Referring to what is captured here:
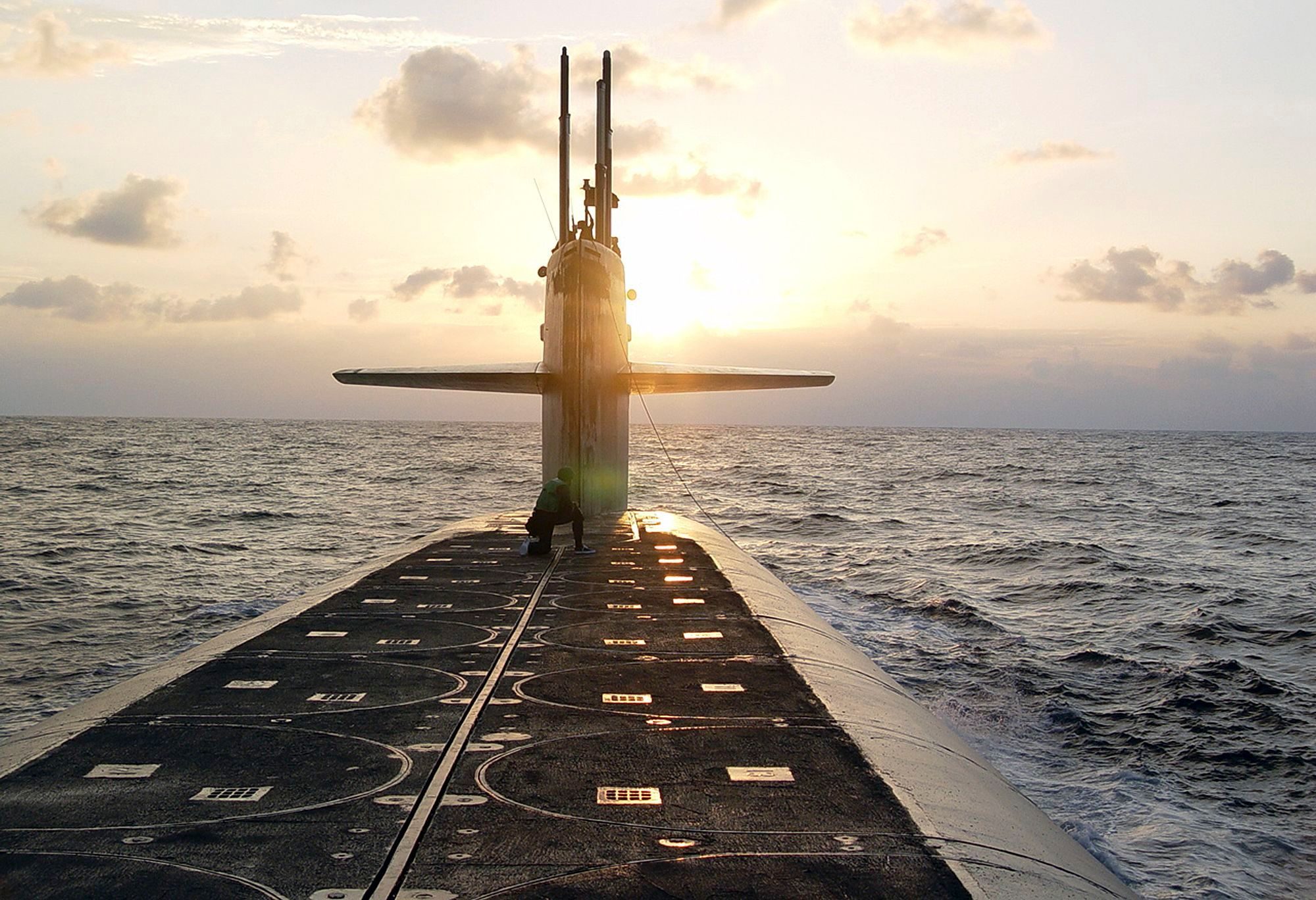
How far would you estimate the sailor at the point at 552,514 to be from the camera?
17922 millimetres

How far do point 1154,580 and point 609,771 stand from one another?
22.8 m

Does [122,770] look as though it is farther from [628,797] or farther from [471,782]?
[628,797]

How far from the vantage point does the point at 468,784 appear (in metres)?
6.66

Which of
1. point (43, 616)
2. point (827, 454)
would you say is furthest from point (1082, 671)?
point (827, 454)

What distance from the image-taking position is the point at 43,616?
19438 millimetres

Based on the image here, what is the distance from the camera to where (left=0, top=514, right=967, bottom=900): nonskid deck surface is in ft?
17.4

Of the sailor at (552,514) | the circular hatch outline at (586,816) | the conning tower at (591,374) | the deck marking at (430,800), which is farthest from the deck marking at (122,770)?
the conning tower at (591,374)

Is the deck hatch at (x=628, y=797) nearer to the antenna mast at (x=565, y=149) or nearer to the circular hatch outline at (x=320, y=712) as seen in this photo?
the circular hatch outline at (x=320, y=712)

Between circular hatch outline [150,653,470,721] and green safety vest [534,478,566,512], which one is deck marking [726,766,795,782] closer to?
circular hatch outline [150,653,470,721]

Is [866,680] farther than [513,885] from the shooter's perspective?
Yes

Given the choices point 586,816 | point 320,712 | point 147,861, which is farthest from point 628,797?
point 320,712

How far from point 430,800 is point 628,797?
1.26 metres

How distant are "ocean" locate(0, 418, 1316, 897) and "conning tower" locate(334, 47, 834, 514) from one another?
5.35m

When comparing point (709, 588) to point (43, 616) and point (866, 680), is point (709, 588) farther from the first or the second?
point (43, 616)
